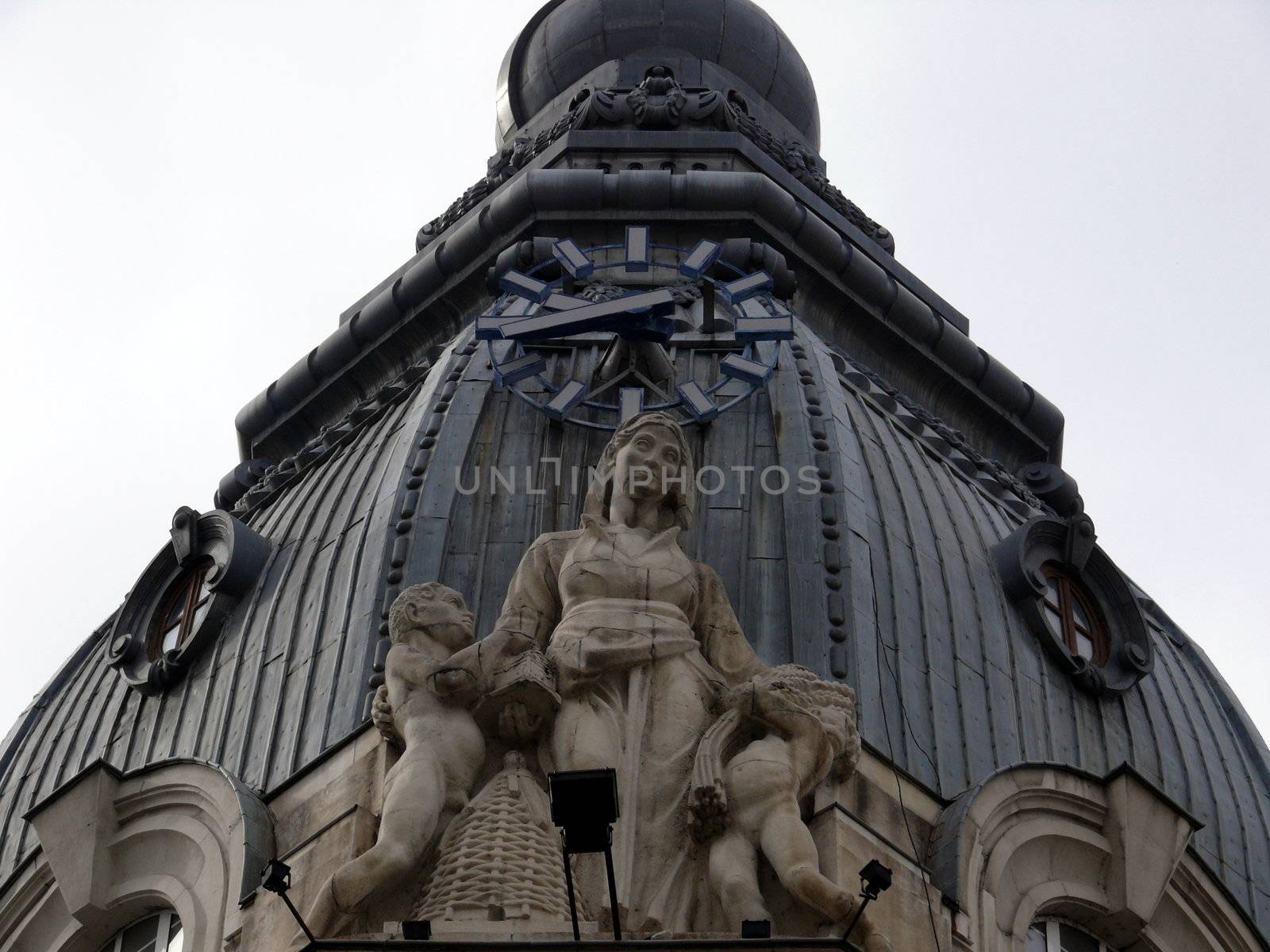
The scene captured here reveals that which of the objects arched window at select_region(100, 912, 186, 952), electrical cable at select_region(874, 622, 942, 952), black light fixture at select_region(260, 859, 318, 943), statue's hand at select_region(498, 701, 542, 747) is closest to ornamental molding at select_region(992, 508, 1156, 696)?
electrical cable at select_region(874, 622, 942, 952)

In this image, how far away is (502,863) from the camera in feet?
90.7

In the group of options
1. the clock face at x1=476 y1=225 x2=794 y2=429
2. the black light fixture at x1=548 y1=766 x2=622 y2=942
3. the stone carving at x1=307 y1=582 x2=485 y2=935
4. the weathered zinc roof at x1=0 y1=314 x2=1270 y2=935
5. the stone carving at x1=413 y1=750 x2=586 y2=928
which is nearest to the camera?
the black light fixture at x1=548 y1=766 x2=622 y2=942

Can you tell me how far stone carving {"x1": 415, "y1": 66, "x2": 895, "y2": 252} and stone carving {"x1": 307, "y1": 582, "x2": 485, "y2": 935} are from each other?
1577 centimetres

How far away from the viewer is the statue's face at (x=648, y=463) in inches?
1232

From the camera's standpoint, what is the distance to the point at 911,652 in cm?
3362

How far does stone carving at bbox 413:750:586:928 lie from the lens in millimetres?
27234

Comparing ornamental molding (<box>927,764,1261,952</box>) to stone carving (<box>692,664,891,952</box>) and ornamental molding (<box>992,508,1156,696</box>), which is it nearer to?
stone carving (<box>692,664,891,952</box>)

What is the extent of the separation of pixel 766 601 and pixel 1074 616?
17.8ft

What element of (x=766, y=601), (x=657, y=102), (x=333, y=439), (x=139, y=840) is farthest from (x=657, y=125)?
(x=139, y=840)

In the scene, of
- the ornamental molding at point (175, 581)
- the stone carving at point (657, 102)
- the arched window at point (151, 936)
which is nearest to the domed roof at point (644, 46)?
the stone carving at point (657, 102)

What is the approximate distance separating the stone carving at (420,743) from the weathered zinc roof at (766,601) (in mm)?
2178

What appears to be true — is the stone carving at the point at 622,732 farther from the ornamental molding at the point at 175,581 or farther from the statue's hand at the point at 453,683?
the ornamental molding at the point at 175,581

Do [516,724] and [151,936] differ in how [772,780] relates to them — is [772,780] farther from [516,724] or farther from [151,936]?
[151,936]

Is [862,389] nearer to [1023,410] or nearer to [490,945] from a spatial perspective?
[1023,410]
